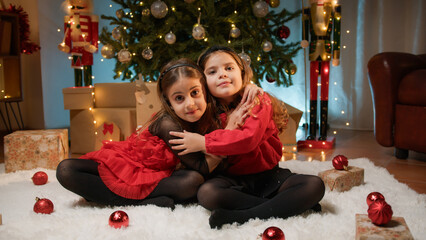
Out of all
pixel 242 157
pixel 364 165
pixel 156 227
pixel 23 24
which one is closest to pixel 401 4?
pixel 364 165

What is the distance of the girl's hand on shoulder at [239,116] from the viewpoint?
1426 mm

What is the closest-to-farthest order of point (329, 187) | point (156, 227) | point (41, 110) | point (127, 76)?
1. point (156, 227)
2. point (329, 187)
3. point (127, 76)
4. point (41, 110)

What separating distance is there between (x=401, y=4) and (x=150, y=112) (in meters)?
2.65

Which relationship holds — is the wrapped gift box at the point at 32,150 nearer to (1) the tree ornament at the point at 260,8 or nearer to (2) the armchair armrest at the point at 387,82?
(1) the tree ornament at the point at 260,8

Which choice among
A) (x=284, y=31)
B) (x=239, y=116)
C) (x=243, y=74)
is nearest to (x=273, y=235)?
(x=239, y=116)

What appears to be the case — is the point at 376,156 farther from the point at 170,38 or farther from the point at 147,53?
the point at 147,53

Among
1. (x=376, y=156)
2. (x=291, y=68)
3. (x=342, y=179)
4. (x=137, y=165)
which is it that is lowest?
(x=376, y=156)

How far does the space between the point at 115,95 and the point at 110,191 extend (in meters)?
1.38

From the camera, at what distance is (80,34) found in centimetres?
304

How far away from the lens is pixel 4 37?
3414mm

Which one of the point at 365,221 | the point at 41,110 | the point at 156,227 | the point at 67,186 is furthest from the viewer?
the point at 41,110

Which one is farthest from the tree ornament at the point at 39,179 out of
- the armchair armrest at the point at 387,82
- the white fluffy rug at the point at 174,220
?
the armchair armrest at the point at 387,82

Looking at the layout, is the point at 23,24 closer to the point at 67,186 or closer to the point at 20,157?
the point at 20,157

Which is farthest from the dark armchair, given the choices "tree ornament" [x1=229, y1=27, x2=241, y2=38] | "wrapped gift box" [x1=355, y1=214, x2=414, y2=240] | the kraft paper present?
the kraft paper present
